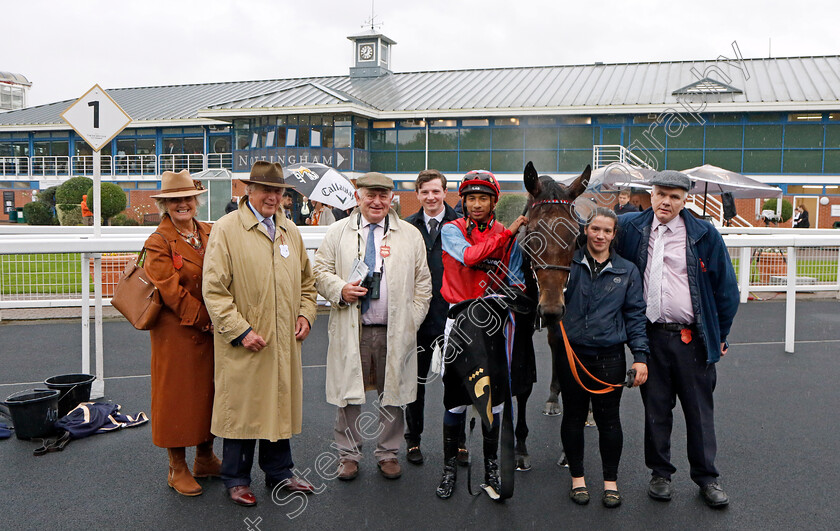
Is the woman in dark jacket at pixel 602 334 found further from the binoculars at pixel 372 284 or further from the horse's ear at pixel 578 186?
the binoculars at pixel 372 284

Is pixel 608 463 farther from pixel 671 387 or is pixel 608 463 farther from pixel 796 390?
pixel 796 390

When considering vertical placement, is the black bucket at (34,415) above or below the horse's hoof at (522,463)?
above

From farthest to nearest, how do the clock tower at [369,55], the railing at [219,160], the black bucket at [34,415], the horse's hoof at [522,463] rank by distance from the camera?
the clock tower at [369,55]
the railing at [219,160]
the black bucket at [34,415]
the horse's hoof at [522,463]

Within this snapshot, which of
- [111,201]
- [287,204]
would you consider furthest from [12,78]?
[287,204]

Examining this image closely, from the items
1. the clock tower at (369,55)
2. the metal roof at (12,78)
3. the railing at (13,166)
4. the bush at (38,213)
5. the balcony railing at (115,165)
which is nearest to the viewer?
Answer: the bush at (38,213)

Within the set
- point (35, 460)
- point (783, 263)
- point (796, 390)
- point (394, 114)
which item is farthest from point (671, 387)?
point (394, 114)

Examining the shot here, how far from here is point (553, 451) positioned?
4520 millimetres

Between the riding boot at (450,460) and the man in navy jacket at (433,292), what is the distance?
0.44m

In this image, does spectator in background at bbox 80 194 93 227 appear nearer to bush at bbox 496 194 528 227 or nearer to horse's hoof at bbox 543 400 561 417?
bush at bbox 496 194 528 227

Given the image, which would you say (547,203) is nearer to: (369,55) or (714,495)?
(714,495)

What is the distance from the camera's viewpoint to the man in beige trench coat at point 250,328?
3.57 m

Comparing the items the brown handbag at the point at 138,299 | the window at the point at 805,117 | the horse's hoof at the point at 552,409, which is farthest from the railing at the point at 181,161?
the brown handbag at the point at 138,299

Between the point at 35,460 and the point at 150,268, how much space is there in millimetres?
1642

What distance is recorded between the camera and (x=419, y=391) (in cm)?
440
